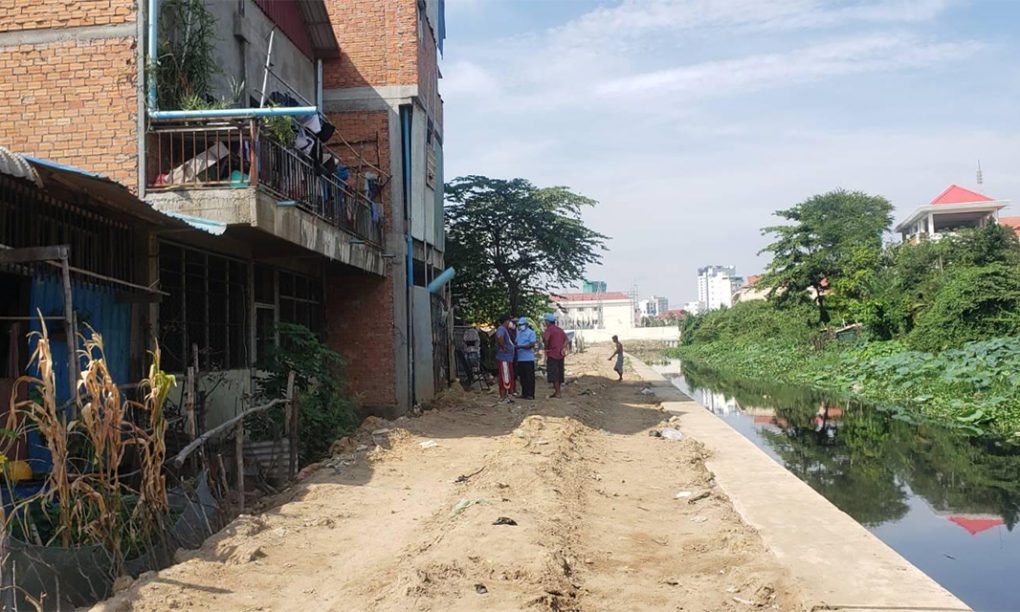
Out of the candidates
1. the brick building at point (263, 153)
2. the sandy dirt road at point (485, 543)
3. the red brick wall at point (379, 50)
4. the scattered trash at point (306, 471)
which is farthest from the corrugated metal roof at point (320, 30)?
the scattered trash at point (306, 471)

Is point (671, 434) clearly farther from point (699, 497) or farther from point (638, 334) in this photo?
point (638, 334)

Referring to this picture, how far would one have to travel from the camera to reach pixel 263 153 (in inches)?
348

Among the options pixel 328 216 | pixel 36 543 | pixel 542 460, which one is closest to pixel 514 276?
pixel 328 216

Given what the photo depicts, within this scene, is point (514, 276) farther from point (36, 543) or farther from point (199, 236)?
point (36, 543)

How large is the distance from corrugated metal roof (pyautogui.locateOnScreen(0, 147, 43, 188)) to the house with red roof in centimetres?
4948

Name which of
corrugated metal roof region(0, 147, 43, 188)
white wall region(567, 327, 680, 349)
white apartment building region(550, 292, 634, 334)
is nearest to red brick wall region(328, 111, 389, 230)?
corrugated metal roof region(0, 147, 43, 188)

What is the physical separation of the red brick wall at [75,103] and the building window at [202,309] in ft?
3.63

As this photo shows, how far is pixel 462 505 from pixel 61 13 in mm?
6554

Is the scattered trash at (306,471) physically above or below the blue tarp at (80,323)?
below

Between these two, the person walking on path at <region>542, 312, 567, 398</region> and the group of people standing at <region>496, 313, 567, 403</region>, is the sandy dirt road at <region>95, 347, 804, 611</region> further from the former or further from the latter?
the person walking on path at <region>542, 312, 567, 398</region>

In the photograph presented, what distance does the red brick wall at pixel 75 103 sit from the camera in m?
8.55

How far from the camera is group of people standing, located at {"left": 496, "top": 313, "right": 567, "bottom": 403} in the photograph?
16.1 m

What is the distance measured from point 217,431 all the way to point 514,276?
1837 cm

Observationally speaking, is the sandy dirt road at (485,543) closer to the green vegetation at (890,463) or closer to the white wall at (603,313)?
the green vegetation at (890,463)
